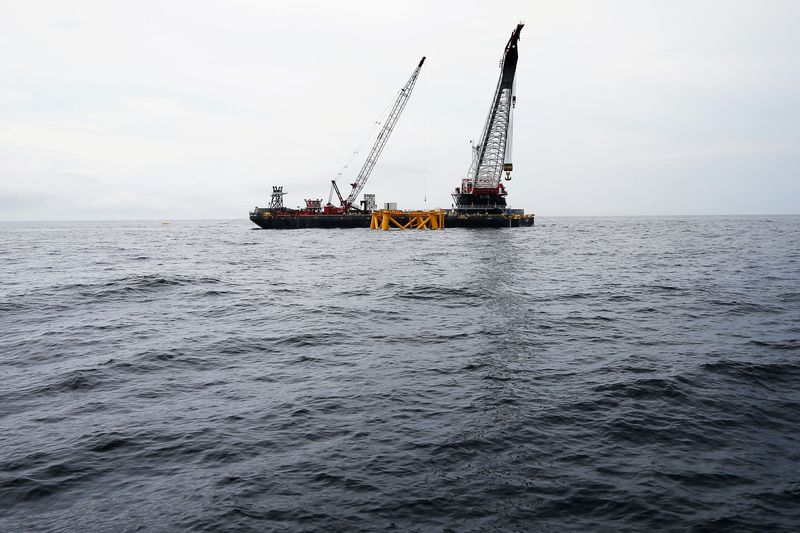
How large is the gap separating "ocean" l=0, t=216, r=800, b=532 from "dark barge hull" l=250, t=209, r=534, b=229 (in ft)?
329

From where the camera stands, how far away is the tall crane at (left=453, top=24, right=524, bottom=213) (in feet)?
422

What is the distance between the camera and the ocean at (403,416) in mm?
8602

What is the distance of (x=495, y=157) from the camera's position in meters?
133

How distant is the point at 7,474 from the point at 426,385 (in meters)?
10.5

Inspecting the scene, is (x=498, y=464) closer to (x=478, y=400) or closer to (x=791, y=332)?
(x=478, y=400)

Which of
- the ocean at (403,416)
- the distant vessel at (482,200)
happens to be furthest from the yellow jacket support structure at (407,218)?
the ocean at (403,416)

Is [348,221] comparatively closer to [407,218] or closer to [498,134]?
[407,218]

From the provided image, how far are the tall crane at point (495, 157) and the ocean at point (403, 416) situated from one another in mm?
104516

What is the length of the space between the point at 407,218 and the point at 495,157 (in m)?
32.4

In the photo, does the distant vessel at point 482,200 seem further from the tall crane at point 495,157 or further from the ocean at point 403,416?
the ocean at point 403,416

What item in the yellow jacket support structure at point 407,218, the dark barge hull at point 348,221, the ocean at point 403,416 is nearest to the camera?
the ocean at point 403,416

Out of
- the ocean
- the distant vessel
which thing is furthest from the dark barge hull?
the ocean

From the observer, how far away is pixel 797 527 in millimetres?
7969

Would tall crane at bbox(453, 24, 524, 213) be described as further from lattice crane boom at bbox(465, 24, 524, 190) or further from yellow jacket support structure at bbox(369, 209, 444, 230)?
yellow jacket support structure at bbox(369, 209, 444, 230)
